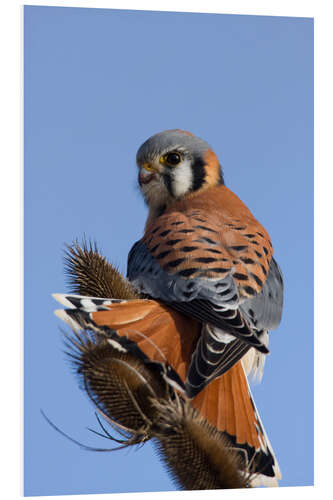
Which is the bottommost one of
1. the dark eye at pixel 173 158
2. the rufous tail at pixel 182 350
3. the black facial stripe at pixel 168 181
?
the rufous tail at pixel 182 350

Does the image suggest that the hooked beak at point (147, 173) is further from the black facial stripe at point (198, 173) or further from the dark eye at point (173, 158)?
the black facial stripe at point (198, 173)

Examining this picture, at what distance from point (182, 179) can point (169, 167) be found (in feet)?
0.28

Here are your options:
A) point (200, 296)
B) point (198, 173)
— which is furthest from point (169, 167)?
point (200, 296)

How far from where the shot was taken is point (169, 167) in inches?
132

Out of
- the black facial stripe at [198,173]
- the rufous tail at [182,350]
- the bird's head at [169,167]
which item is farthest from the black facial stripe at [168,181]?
the rufous tail at [182,350]

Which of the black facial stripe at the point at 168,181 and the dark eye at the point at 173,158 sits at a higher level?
the dark eye at the point at 173,158

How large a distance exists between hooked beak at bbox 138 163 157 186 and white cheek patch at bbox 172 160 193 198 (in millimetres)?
99

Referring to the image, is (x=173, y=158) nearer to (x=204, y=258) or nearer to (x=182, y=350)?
(x=204, y=258)

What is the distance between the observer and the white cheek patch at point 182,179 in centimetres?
336
